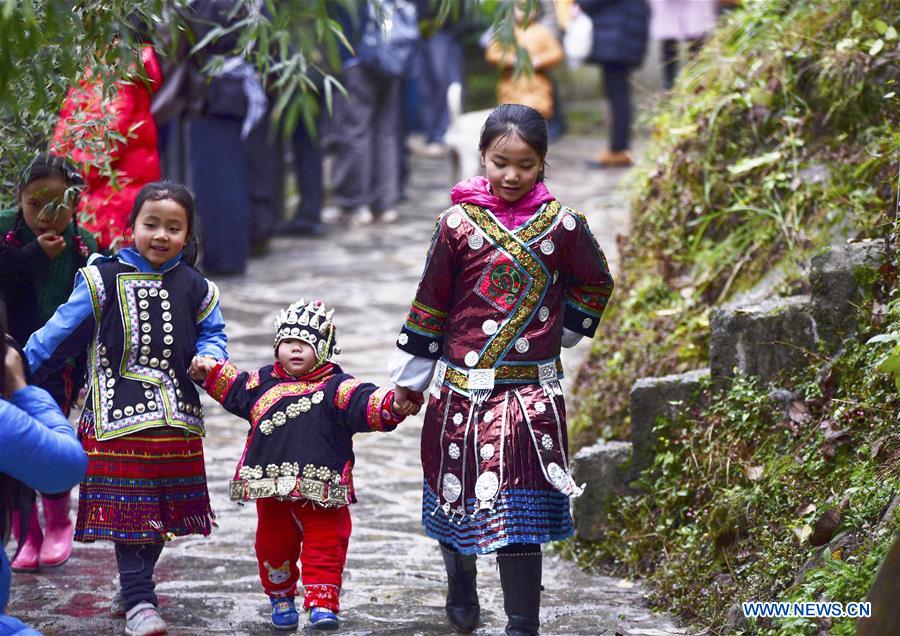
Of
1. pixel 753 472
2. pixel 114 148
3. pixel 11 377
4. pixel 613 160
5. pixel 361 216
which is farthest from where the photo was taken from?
pixel 613 160

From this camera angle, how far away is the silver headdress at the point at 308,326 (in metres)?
4.44

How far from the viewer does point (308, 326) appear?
4449 millimetres

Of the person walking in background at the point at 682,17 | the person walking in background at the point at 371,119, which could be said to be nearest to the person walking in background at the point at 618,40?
the person walking in background at the point at 682,17

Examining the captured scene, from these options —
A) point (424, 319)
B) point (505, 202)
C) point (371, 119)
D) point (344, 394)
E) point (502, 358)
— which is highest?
point (371, 119)

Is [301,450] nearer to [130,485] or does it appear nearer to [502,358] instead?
[130,485]

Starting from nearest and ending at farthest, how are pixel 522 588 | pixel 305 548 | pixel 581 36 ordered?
pixel 522 588 → pixel 305 548 → pixel 581 36

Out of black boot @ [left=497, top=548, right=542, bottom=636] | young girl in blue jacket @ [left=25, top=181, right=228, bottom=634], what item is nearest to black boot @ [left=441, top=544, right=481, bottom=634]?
black boot @ [left=497, top=548, right=542, bottom=636]

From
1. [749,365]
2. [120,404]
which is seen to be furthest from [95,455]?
[749,365]

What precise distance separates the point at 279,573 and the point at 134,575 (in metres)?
0.48

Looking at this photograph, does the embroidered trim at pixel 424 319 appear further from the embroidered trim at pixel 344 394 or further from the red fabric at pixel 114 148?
the red fabric at pixel 114 148

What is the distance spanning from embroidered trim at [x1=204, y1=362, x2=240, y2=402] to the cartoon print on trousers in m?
0.59

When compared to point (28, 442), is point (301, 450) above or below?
below

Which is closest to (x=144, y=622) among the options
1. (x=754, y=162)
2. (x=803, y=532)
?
(x=803, y=532)

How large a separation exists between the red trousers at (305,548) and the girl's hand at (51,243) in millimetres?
1235
